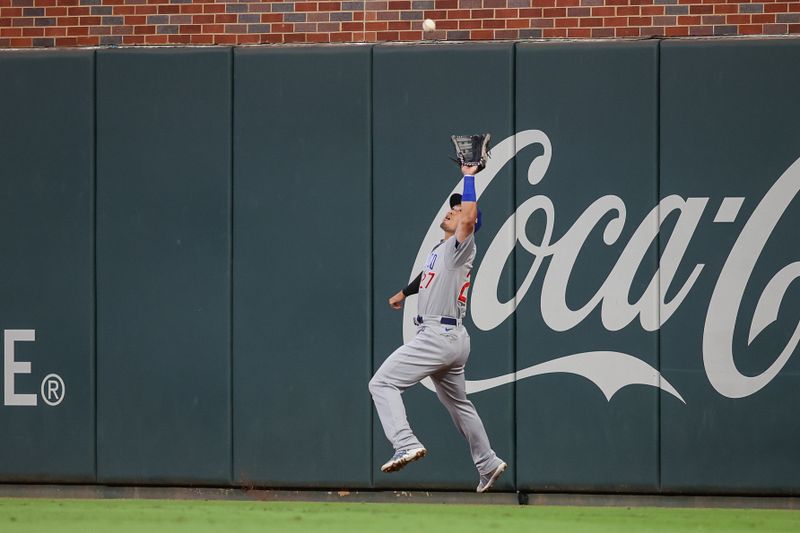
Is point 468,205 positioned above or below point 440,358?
above

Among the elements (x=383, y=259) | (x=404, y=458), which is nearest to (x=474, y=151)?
(x=383, y=259)

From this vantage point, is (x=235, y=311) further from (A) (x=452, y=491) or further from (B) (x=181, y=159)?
(A) (x=452, y=491)

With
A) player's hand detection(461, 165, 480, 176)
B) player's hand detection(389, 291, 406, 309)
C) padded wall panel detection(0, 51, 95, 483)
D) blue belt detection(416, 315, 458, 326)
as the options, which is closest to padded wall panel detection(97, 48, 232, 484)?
padded wall panel detection(0, 51, 95, 483)

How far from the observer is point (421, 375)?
8086 mm

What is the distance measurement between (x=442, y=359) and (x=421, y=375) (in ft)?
0.57

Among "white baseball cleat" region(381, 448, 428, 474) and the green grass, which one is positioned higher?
"white baseball cleat" region(381, 448, 428, 474)

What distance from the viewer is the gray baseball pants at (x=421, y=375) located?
792 cm

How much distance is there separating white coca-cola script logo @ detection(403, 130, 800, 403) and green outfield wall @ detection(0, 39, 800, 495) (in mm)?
16

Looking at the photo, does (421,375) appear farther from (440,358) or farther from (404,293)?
(404,293)

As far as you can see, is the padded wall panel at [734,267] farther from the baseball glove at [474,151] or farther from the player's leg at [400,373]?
the player's leg at [400,373]

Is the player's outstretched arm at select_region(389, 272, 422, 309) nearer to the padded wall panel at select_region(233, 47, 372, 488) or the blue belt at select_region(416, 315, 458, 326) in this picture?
the padded wall panel at select_region(233, 47, 372, 488)

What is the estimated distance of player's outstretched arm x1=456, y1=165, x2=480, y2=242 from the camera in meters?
7.56

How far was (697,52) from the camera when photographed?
8.67 m

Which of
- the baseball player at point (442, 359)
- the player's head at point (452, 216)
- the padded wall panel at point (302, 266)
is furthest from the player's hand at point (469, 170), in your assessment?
the padded wall panel at point (302, 266)
